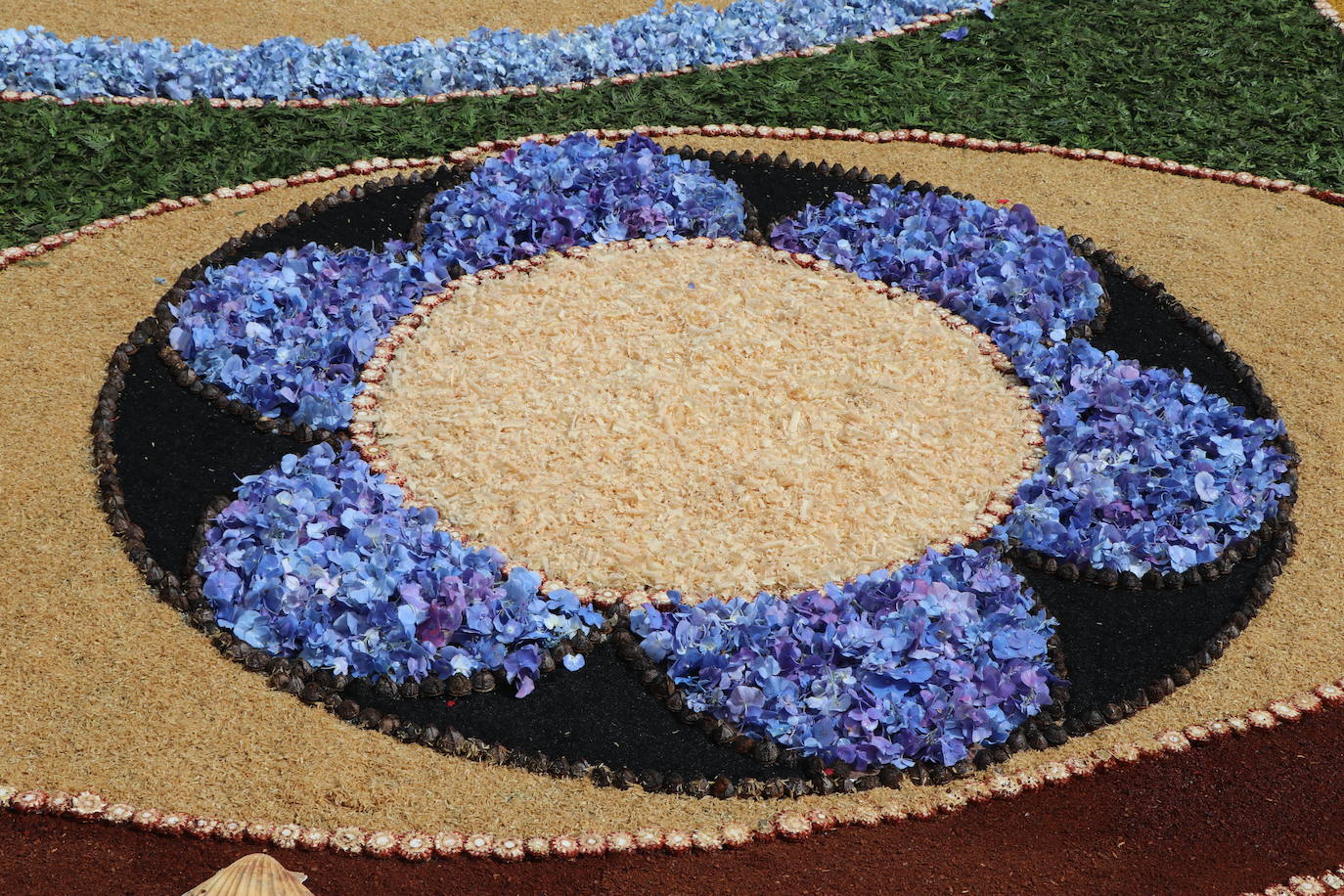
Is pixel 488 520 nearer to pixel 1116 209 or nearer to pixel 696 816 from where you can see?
pixel 696 816

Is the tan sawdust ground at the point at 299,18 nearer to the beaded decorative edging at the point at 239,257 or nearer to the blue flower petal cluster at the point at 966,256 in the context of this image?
the beaded decorative edging at the point at 239,257

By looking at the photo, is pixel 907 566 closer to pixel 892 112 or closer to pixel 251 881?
pixel 251 881

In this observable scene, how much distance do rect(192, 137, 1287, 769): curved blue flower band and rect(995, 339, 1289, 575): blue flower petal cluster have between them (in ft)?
0.04

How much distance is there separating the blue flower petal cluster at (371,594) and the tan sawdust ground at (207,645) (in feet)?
0.91

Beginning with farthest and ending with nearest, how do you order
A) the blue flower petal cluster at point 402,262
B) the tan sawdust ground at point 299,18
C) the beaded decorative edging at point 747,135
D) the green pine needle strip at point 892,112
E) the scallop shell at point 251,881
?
the tan sawdust ground at point 299,18 < the green pine needle strip at point 892,112 < the beaded decorative edging at point 747,135 < the blue flower petal cluster at point 402,262 < the scallop shell at point 251,881

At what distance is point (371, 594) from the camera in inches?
235

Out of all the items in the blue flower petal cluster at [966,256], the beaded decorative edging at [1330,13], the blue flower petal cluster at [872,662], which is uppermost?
the beaded decorative edging at [1330,13]

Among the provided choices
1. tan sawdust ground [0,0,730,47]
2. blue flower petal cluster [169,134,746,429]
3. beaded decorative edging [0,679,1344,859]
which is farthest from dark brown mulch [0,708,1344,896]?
tan sawdust ground [0,0,730,47]

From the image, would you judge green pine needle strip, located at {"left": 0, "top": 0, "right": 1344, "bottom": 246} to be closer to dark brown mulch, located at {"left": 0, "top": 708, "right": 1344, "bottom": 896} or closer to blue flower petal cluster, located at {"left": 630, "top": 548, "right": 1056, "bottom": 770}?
dark brown mulch, located at {"left": 0, "top": 708, "right": 1344, "bottom": 896}

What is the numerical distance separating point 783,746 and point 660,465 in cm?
Result: 186

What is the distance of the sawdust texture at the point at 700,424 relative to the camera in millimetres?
6559

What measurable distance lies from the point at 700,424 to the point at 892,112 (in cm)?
505

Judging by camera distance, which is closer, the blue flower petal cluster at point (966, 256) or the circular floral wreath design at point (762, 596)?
the circular floral wreath design at point (762, 596)

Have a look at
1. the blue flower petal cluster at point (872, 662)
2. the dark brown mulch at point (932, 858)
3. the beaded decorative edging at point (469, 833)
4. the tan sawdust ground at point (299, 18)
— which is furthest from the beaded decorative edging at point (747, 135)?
the dark brown mulch at point (932, 858)
